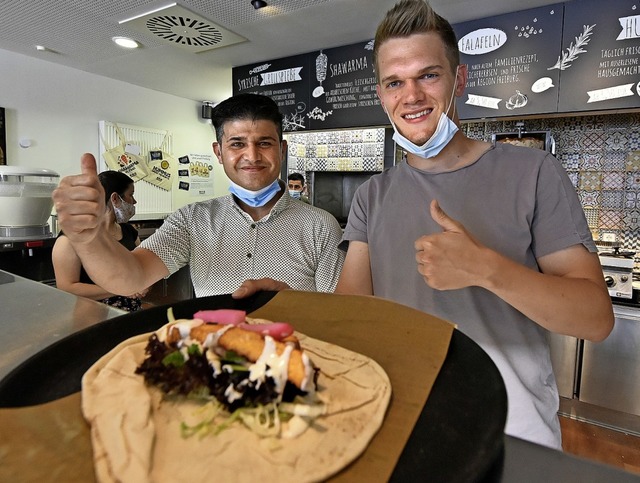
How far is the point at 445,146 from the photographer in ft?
3.96

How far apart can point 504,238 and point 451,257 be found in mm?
324

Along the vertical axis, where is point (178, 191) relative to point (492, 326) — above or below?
above

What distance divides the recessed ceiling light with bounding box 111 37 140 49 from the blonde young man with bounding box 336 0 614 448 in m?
3.54

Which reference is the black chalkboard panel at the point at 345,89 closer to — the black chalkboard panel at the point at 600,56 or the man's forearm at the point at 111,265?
the black chalkboard panel at the point at 600,56

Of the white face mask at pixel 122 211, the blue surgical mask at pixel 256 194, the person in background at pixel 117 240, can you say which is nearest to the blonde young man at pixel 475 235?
the blue surgical mask at pixel 256 194

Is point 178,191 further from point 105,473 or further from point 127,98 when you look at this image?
point 105,473

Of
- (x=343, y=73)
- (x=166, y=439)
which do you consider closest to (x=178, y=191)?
(x=343, y=73)

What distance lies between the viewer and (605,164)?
11.1 ft

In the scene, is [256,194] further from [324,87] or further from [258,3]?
[324,87]

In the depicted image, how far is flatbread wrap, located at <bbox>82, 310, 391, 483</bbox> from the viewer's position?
1.68 ft

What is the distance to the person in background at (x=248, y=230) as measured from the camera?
4.98 feet

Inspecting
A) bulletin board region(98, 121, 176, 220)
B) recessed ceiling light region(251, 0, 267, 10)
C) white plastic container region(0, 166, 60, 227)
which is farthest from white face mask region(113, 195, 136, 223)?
bulletin board region(98, 121, 176, 220)

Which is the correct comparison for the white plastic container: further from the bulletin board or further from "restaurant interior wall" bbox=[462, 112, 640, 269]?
"restaurant interior wall" bbox=[462, 112, 640, 269]

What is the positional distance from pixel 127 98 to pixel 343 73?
3.47 meters
